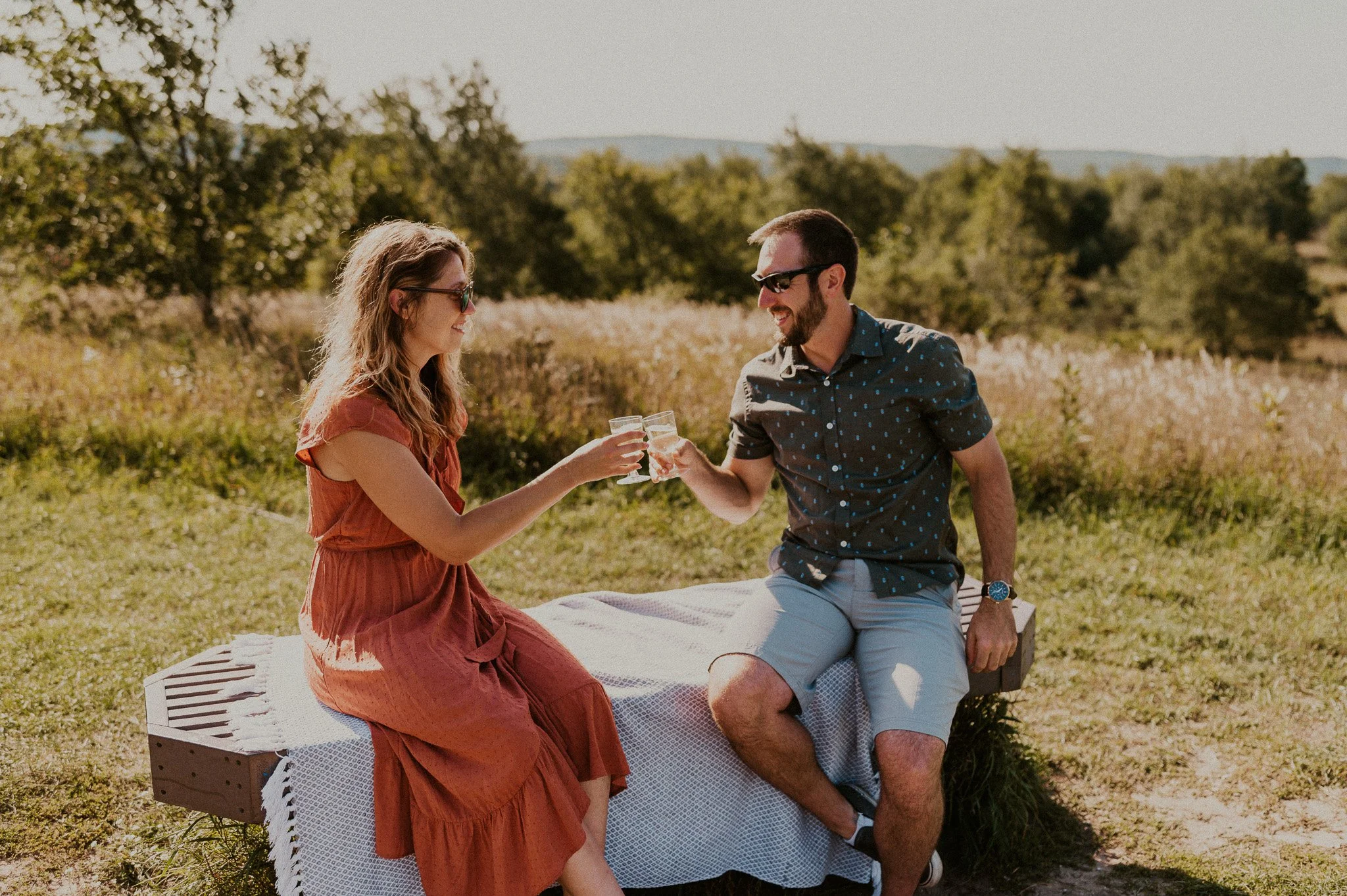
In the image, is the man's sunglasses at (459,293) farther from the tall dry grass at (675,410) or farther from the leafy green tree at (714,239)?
the leafy green tree at (714,239)

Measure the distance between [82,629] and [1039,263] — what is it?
42.8 metres

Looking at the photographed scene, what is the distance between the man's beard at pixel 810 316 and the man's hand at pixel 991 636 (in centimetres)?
103

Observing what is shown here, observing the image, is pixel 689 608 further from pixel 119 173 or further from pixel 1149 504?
pixel 119 173

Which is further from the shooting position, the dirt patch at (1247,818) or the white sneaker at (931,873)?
the dirt patch at (1247,818)

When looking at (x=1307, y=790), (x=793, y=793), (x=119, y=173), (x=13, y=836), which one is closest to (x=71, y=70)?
(x=119, y=173)

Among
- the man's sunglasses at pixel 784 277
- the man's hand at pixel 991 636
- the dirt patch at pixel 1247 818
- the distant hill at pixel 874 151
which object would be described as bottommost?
the dirt patch at pixel 1247 818

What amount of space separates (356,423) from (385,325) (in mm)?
327

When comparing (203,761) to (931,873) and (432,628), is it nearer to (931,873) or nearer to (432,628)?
(432,628)

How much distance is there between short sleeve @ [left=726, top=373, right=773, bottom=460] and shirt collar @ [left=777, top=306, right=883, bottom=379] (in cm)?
20

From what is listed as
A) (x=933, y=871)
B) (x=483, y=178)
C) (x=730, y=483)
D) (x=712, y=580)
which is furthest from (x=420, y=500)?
(x=483, y=178)

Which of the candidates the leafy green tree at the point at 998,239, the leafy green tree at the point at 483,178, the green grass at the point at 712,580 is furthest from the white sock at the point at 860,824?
the leafy green tree at the point at 483,178

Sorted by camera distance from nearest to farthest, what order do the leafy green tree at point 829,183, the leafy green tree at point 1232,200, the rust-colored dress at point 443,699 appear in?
1. the rust-colored dress at point 443,699
2. the leafy green tree at point 829,183
3. the leafy green tree at point 1232,200

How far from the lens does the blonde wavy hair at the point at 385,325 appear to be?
107 inches

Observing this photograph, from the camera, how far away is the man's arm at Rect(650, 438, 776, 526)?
353 centimetres
